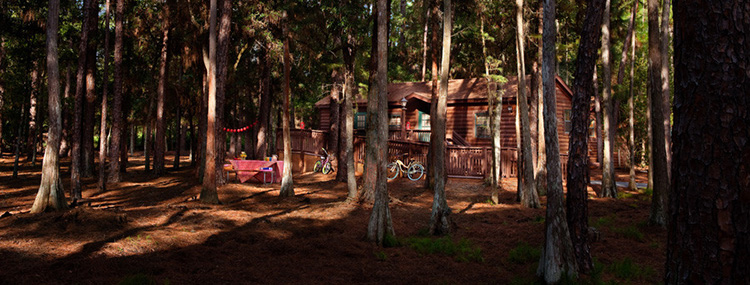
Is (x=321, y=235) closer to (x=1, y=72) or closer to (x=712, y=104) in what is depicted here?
(x=712, y=104)

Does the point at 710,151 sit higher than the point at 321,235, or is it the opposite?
the point at 710,151

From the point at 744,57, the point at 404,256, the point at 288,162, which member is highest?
the point at 744,57

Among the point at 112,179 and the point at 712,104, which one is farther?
the point at 112,179

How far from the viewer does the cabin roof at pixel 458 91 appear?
2708 cm

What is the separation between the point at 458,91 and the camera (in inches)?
1146

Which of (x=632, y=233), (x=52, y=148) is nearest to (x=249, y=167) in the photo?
(x=52, y=148)

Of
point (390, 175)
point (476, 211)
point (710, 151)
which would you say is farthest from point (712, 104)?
point (390, 175)

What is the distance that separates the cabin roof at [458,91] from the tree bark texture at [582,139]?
58.9ft

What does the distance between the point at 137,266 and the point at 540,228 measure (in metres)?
9.25

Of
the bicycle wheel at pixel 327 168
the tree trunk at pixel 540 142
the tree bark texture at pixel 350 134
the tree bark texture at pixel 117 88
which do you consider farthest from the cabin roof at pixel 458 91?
the tree bark texture at pixel 117 88

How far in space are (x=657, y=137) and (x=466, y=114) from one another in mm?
17370

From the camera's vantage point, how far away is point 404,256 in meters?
9.28

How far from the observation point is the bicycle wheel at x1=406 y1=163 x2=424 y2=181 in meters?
21.9

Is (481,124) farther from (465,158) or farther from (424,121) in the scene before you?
(465,158)
